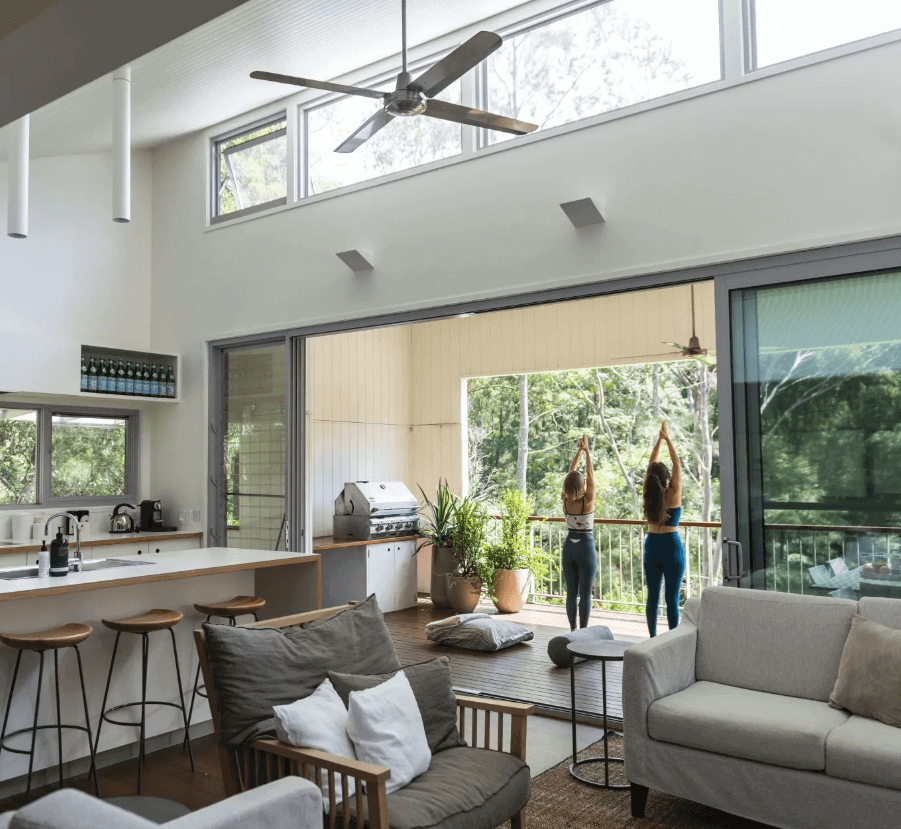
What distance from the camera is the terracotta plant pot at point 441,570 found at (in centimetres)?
798

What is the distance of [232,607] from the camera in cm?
418

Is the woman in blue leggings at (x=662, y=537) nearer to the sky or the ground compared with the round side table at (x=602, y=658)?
nearer to the sky

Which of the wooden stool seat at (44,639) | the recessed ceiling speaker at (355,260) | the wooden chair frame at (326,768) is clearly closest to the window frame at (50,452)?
the recessed ceiling speaker at (355,260)

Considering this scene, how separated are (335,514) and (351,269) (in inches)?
112

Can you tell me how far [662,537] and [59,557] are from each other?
3.61 m

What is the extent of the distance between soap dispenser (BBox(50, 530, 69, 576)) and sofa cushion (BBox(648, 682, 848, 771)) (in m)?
2.60

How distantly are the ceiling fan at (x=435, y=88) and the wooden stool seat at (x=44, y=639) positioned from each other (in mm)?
2321

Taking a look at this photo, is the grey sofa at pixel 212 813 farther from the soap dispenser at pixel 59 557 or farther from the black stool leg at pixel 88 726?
the soap dispenser at pixel 59 557

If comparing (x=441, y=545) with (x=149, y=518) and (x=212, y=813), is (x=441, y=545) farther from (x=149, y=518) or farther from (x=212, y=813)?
(x=212, y=813)

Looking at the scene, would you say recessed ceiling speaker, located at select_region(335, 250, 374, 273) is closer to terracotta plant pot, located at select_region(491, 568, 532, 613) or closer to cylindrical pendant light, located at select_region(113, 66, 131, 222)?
cylindrical pendant light, located at select_region(113, 66, 131, 222)

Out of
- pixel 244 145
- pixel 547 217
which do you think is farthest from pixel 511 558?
pixel 244 145

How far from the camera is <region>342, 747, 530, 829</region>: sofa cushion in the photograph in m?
2.45

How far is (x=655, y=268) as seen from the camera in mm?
4457

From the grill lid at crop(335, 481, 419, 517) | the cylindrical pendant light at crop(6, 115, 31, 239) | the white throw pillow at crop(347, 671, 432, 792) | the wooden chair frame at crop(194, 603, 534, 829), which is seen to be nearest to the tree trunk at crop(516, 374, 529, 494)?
the grill lid at crop(335, 481, 419, 517)
